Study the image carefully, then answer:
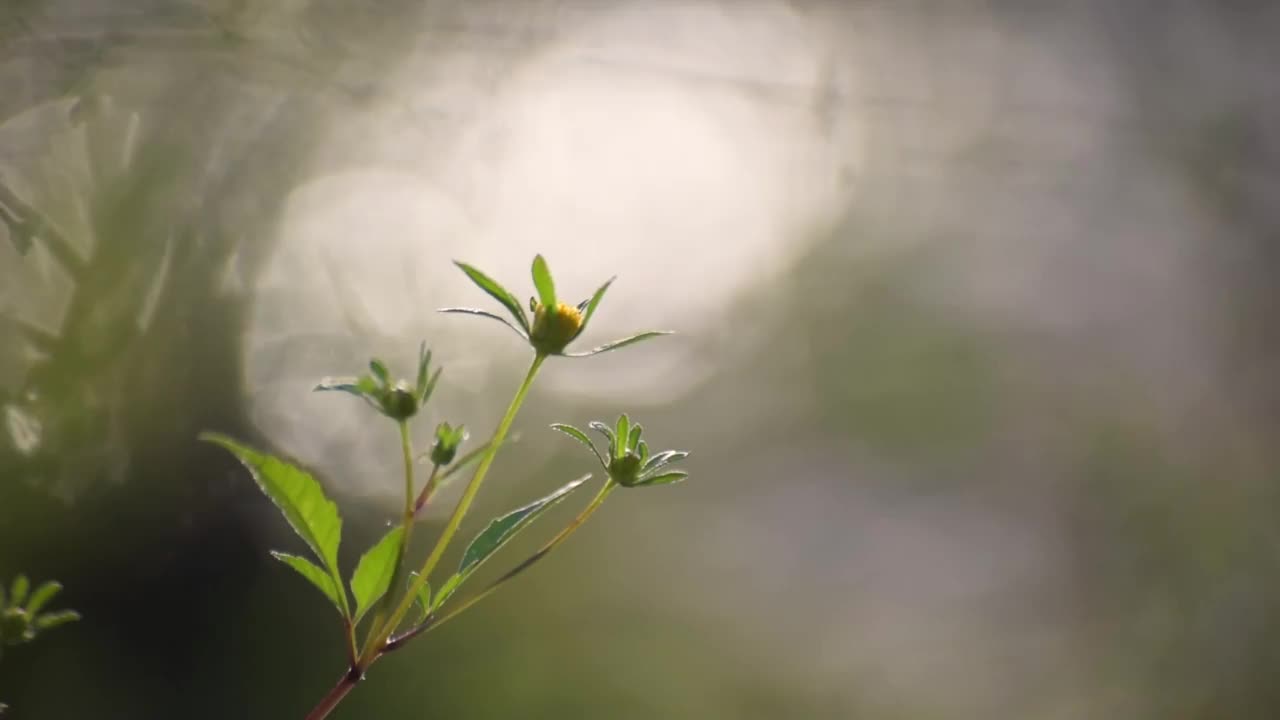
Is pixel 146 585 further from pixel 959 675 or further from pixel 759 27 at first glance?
pixel 959 675

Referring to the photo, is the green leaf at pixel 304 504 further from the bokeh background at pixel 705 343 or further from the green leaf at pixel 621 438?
the bokeh background at pixel 705 343

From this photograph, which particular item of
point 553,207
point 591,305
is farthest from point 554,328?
point 553,207

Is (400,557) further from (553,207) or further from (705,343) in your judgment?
(705,343)

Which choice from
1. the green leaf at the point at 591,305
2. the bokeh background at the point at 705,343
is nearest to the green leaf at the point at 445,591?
the green leaf at the point at 591,305

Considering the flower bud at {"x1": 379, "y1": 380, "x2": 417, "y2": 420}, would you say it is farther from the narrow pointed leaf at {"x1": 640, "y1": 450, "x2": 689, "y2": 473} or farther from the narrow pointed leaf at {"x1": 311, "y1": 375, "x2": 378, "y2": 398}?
the narrow pointed leaf at {"x1": 640, "y1": 450, "x2": 689, "y2": 473}

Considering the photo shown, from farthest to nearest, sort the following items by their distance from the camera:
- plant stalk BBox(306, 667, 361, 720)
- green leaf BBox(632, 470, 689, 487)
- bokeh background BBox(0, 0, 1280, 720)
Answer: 1. bokeh background BBox(0, 0, 1280, 720)
2. green leaf BBox(632, 470, 689, 487)
3. plant stalk BBox(306, 667, 361, 720)

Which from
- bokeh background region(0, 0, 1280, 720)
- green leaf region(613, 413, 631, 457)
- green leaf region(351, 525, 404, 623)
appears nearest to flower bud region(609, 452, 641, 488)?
green leaf region(613, 413, 631, 457)
